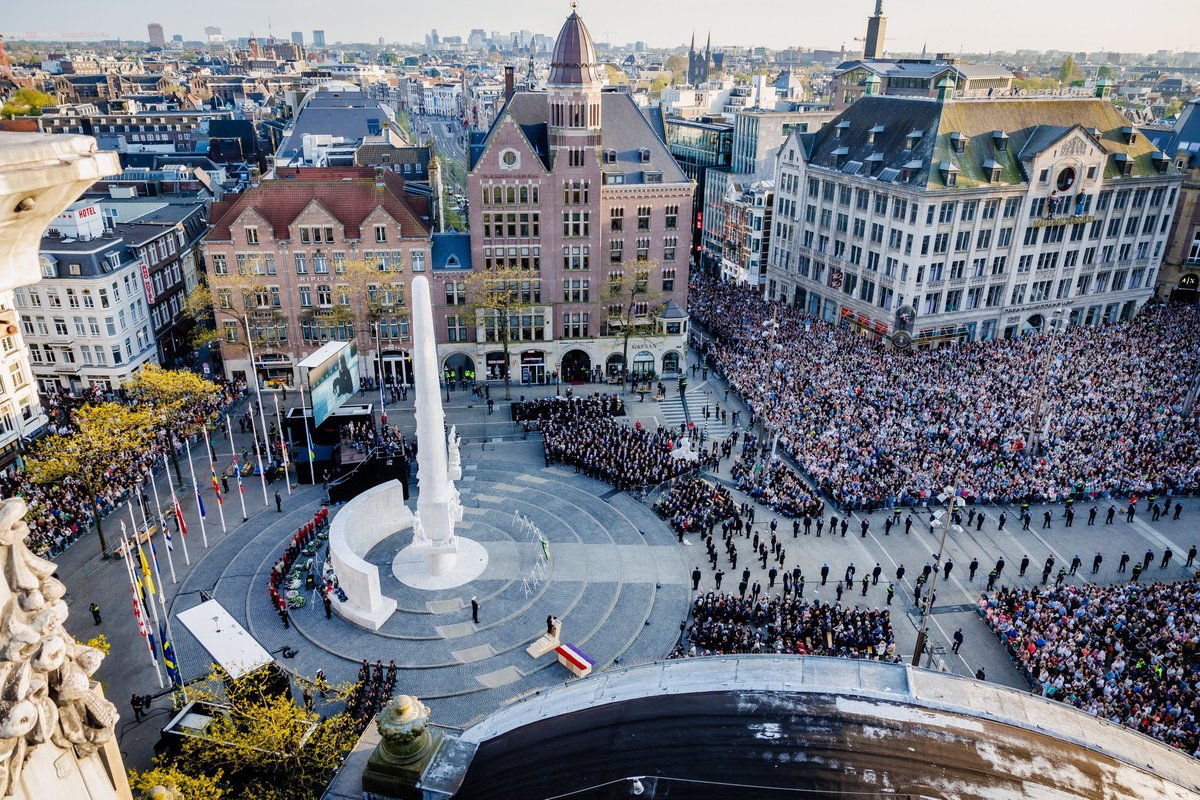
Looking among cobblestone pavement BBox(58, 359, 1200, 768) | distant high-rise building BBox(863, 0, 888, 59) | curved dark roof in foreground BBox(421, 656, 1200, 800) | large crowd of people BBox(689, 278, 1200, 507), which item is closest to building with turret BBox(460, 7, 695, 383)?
large crowd of people BBox(689, 278, 1200, 507)

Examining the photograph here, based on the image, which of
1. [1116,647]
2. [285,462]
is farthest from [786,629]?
[285,462]

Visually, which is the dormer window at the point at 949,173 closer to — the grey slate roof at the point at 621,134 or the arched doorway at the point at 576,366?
the grey slate roof at the point at 621,134

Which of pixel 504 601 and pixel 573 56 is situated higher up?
pixel 573 56

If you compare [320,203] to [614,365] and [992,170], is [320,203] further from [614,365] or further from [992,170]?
[992,170]

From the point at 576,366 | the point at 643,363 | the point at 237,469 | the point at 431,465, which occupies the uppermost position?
the point at 431,465

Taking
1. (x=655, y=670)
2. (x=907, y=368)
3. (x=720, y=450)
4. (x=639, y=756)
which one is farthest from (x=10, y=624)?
(x=907, y=368)

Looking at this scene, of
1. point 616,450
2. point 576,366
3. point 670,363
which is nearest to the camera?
point 616,450
